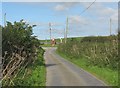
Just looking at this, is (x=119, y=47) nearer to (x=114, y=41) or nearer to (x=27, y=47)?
(x=114, y=41)

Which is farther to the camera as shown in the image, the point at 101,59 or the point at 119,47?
the point at 101,59

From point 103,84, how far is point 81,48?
79.2 ft

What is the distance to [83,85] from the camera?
18578 mm

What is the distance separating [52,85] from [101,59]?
428 inches

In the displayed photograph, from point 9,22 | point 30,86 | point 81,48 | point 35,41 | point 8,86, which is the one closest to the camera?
point 8,86

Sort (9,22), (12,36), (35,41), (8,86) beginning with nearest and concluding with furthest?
(8,86) < (12,36) < (9,22) < (35,41)

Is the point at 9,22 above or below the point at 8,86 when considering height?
above

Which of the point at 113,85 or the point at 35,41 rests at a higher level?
the point at 35,41

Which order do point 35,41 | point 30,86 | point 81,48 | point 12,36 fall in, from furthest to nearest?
point 81,48, point 35,41, point 12,36, point 30,86

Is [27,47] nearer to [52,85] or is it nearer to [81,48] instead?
[52,85]

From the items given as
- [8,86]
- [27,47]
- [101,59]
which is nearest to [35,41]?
[27,47]

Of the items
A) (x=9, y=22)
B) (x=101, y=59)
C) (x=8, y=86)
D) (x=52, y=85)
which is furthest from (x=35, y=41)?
(x=8, y=86)

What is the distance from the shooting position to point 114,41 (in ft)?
89.0

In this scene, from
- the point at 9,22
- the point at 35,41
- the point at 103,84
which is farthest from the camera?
the point at 35,41
